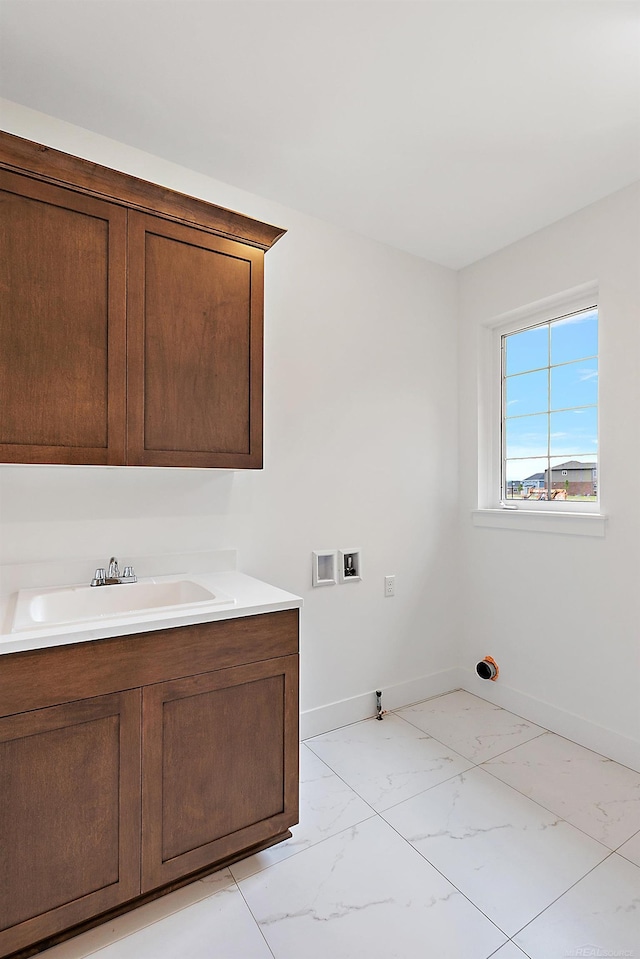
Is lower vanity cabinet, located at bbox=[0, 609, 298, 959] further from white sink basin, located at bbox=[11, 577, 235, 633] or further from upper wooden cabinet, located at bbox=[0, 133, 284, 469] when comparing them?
upper wooden cabinet, located at bbox=[0, 133, 284, 469]

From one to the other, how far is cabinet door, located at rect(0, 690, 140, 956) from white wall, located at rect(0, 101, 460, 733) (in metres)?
0.63

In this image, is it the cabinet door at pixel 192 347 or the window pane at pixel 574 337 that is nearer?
the cabinet door at pixel 192 347

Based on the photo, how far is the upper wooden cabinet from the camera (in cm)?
138

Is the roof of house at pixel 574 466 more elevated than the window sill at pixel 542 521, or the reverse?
the roof of house at pixel 574 466

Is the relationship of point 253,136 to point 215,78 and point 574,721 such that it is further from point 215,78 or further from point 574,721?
point 574,721

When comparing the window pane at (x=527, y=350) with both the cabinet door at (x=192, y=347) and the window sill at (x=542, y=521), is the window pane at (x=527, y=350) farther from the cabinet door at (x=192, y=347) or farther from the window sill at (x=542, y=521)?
the cabinet door at (x=192, y=347)

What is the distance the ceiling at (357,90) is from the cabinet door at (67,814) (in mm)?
1803

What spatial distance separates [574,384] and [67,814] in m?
2.51

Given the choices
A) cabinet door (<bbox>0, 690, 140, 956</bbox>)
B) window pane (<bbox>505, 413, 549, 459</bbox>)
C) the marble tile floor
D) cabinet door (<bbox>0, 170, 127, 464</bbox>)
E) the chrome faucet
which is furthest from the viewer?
window pane (<bbox>505, 413, 549, 459</bbox>)

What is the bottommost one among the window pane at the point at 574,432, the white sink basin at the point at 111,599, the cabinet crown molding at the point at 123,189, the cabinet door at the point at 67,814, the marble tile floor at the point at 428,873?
the marble tile floor at the point at 428,873

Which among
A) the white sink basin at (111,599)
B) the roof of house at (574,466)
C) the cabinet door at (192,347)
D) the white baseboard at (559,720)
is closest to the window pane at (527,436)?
the roof of house at (574,466)

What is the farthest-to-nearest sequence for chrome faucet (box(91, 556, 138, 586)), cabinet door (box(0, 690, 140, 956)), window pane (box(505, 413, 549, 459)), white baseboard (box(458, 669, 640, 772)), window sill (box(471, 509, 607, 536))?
window pane (box(505, 413, 549, 459))
window sill (box(471, 509, 607, 536))
white baseboard (box(458, 669, 640, 772))
chrome faucet (box(91, 556, 138, 586))
cabinet door (box(0, 690, 140, 956))

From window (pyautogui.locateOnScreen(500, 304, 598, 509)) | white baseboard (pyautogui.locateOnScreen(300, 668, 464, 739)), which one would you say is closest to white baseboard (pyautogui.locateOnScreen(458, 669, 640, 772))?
white baseboard (pyautogui.locateOnScreen(300, 668, 464, 739))

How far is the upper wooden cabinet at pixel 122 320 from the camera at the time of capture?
4.53 feet
